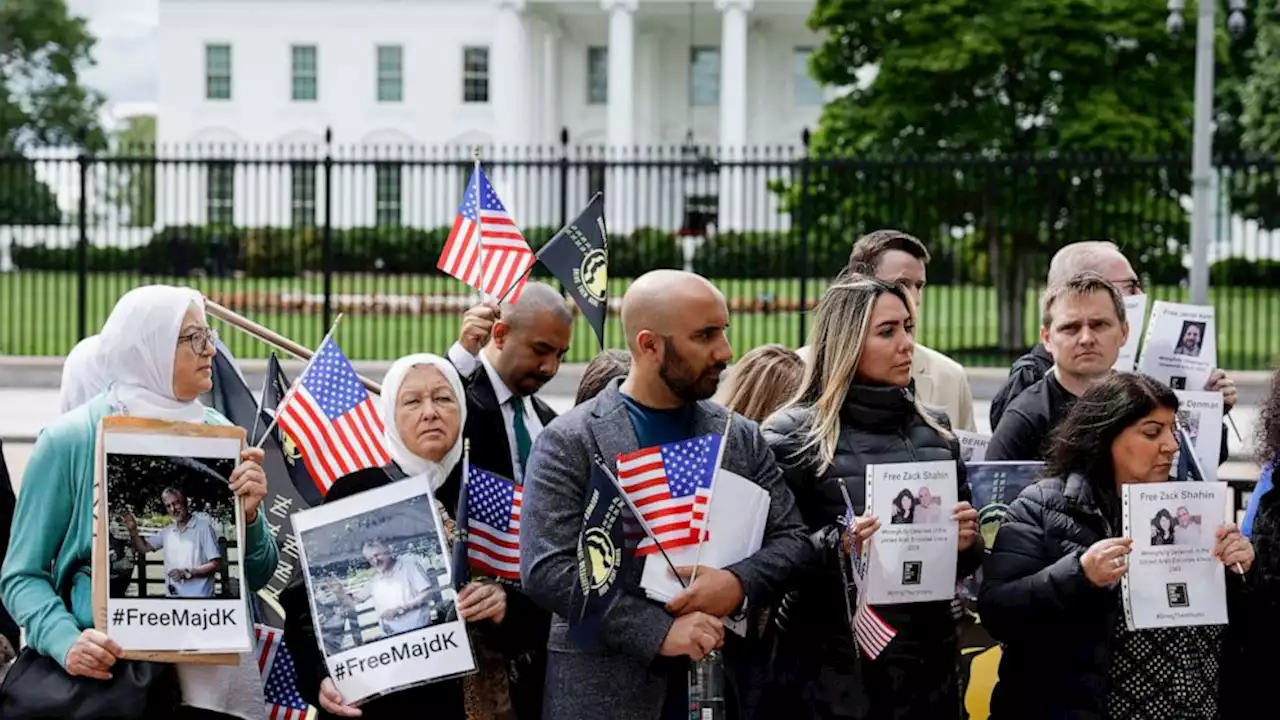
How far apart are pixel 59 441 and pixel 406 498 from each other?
2.98 feet

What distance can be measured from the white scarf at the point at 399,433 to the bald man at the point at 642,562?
74 cm

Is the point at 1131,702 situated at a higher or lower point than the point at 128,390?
lower

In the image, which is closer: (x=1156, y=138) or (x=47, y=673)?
(x=47, y=673)

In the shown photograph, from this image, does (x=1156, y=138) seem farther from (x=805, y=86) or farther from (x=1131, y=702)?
(x=805, y=86)

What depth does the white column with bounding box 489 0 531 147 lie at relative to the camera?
58219 millimetres

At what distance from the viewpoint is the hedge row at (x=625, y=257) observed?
2256cm

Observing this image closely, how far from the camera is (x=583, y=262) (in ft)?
23.1

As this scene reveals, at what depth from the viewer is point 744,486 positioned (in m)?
4.58

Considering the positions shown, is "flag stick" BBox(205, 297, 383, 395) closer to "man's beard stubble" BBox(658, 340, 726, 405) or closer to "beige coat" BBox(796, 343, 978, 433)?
"man's beard stubble" BBox(658, 340, 726, 405)

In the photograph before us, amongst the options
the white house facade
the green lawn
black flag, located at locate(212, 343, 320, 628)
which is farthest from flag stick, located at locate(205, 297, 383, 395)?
the white house facade

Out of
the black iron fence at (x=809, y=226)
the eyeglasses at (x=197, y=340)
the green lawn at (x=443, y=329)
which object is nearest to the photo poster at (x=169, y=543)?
the eyeglasses at (x=197, y=340)

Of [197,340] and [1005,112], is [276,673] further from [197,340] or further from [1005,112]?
[1005,112]

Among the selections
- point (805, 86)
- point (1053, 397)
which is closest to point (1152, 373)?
point (1053, 397)

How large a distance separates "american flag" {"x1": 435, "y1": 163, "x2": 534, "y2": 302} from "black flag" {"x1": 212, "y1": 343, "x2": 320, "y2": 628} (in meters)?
0.92
